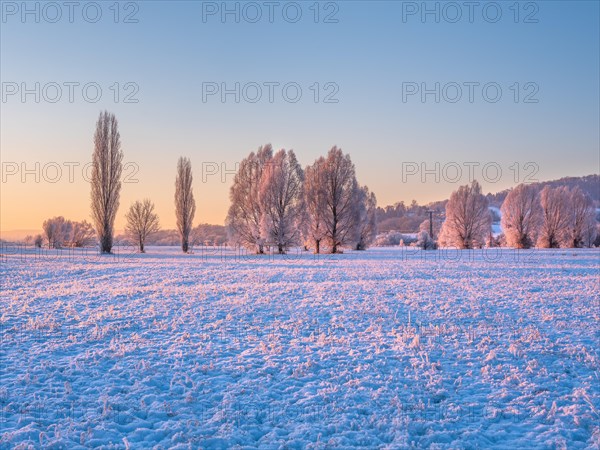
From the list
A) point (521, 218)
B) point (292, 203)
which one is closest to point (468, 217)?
point (521, 218)

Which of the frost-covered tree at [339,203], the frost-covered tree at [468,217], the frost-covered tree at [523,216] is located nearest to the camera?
the frost-covered tree at [339,203]

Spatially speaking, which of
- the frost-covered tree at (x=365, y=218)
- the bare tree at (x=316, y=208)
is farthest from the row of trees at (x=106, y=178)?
the frost-covered tree at (x=365, y=218)

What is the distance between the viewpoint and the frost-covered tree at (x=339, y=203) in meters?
40.6

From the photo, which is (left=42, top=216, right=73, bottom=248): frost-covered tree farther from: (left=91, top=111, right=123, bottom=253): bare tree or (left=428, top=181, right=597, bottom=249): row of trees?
(left=428, top=181, right=597, bottom=249): row of trees

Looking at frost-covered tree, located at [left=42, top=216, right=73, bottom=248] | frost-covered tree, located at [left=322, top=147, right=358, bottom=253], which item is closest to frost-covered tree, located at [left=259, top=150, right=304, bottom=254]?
frost-covered tree, located at [left=322, top=147, right=358, bottom=253]

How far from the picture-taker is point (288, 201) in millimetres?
38375

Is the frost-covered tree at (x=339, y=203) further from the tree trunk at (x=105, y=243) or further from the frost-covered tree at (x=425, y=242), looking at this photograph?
the tree trunk at (x=105, y=243)

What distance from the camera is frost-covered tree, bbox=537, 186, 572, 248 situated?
53688mm

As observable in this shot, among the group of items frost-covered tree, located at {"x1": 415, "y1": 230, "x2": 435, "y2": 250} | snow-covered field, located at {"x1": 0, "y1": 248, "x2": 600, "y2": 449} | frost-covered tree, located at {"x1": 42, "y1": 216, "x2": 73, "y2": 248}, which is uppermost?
frost-covered tree, located at {"x1": 42, "y1": 216, "x2": 73, "y2": 248}

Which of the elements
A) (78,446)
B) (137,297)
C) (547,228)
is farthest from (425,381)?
(547,228)

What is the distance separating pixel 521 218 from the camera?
52.5 metres

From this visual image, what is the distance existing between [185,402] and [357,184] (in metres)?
40.7

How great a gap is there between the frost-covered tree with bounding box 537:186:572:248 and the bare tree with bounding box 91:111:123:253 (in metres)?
55.4

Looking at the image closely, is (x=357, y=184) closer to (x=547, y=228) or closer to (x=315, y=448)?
(x=547, y=228)
